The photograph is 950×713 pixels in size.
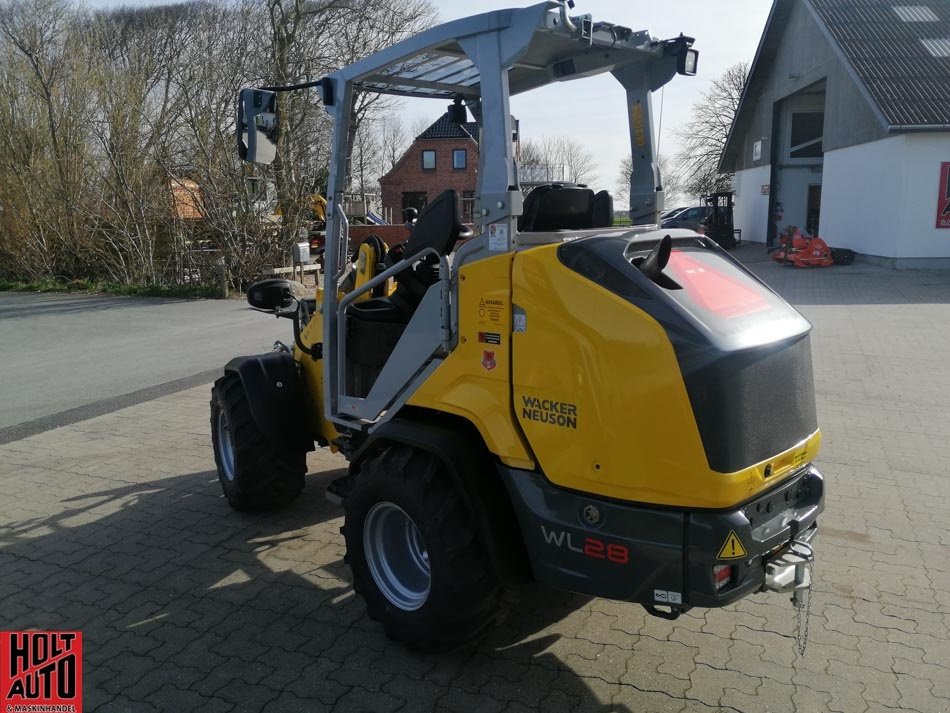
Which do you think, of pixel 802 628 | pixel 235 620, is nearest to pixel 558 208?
pixel 802 628

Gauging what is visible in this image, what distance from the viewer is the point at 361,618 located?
3.62 meters

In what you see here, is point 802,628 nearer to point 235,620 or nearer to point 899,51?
point 235,620

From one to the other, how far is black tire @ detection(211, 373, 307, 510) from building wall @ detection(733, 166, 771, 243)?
2686cm

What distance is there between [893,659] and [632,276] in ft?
6.94

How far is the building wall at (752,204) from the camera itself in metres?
28.5

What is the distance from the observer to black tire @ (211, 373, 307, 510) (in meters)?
4.61

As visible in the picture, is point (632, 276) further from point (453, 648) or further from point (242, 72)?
point (242, 72)

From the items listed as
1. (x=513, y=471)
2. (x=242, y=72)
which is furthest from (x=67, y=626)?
(x=242, y=72)

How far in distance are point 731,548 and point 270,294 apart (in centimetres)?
321

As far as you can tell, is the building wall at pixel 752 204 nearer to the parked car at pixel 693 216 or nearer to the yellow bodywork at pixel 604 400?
the parked car at pixel 693 216

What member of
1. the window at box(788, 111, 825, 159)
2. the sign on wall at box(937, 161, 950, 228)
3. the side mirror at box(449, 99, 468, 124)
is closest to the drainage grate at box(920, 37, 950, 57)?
the sign on wall at box(937, 161, 950, 228)

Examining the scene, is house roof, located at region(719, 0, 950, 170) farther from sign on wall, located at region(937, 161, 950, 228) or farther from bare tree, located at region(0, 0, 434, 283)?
bare tree, located at region(0, 0, 434, 283)

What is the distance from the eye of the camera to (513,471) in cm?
295

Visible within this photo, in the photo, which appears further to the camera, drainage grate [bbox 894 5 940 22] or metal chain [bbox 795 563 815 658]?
drainage grate [bbox 894 5 940 22]
